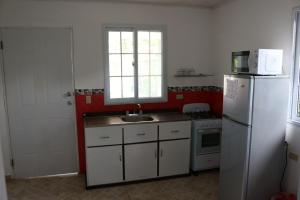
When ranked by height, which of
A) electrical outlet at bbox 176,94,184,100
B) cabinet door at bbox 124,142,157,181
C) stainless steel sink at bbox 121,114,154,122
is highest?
electrical outlet at bbox 176,94,184,100

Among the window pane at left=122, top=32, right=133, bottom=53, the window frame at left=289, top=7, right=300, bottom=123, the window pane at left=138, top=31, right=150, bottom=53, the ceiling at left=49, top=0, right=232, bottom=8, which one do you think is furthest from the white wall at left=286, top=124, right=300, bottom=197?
the window pane at left=122, top=32, right=133, bottom=53

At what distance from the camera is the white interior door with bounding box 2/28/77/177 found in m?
3.37

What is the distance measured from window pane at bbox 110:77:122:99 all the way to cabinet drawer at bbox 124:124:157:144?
68 centimetres

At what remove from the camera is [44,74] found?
3.45 metres

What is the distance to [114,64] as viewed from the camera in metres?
3.68

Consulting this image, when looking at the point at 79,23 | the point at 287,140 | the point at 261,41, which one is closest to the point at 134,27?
the point at 79,23

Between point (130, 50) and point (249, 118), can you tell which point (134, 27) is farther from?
point (249, 118)

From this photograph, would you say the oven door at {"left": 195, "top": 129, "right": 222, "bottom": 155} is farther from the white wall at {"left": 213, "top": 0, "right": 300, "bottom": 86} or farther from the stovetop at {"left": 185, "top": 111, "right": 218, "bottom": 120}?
the white wall at {"left": 213, "top": 0, "right": 300, "bottom": 86}

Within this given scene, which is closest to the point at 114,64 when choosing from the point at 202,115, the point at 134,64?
the point at 134,64

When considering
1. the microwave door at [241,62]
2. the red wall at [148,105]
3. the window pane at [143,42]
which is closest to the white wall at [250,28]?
the red wall at [148,105]

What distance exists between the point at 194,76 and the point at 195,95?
315 millimetres

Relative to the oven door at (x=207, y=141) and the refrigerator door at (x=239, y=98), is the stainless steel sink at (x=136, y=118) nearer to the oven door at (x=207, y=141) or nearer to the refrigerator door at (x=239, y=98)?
the oven door at (x=207, y=141)

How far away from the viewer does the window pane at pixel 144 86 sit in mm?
3809

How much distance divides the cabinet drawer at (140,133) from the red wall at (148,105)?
23.0 inches
